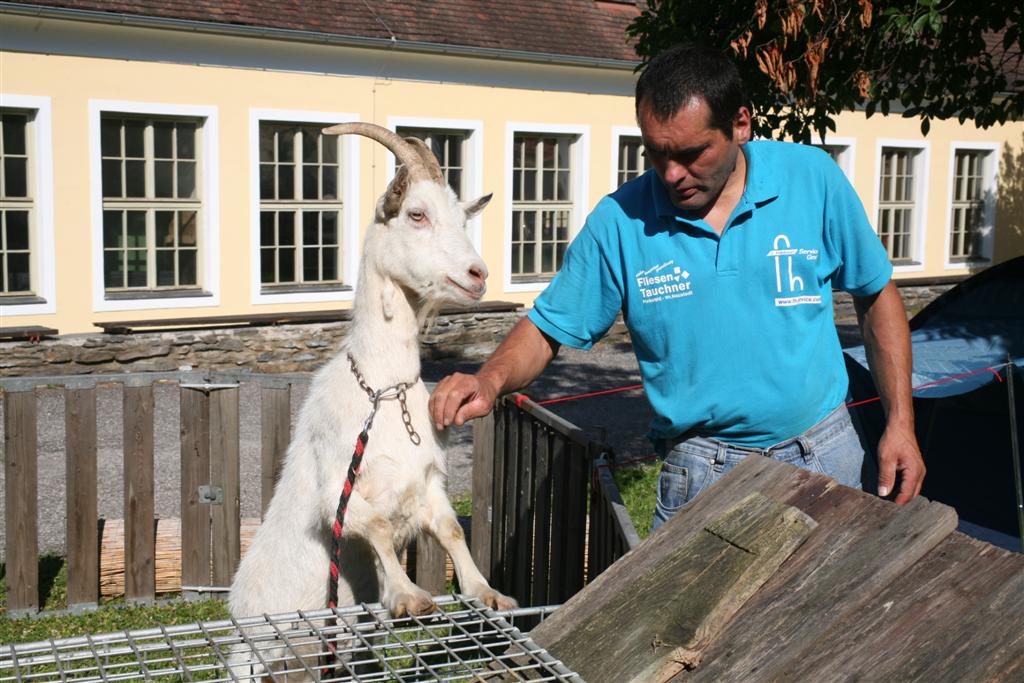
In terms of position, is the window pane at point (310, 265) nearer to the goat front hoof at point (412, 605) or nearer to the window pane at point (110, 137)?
the window pane at point (110, 137)

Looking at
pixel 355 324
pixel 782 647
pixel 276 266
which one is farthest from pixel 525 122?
pixel 782 647

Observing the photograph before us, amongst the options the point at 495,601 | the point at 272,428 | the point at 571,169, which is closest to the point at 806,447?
the point at 495,601

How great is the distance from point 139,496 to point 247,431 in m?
5.09

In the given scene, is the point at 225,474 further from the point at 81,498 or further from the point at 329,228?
the point at 329,228

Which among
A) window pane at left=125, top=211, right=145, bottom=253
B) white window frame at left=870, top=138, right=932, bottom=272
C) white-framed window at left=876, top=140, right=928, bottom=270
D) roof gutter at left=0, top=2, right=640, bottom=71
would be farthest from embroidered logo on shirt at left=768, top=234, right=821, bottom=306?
white-framed window at left=876, top=140, right=928, bottom=270

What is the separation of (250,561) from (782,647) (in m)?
2.43

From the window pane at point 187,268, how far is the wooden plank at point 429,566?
906 cm

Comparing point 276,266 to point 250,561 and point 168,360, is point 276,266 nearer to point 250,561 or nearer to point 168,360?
point 168,360

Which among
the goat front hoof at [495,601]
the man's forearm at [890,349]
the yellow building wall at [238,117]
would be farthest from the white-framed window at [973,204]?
the goat front hoof at [495,601]

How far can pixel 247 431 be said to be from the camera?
1119cm

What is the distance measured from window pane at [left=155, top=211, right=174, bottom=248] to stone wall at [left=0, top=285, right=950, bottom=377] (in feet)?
3.90

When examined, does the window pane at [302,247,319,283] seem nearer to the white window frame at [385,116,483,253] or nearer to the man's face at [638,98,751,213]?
the white window frame at [385,116,483,253]

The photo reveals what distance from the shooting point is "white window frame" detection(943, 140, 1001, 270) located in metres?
21.8

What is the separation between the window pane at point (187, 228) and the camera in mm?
14023
